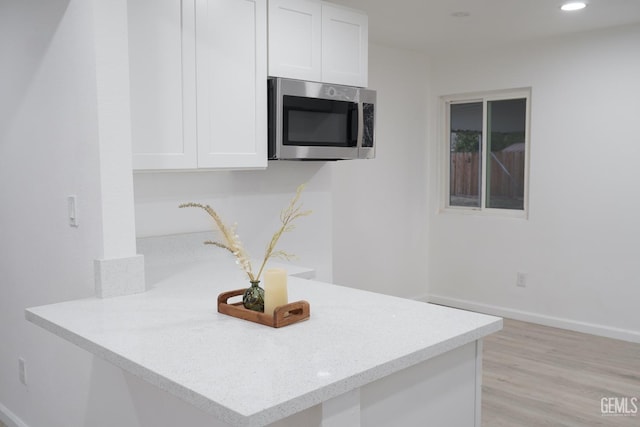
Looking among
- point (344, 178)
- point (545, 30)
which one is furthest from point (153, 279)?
point (545, 30)

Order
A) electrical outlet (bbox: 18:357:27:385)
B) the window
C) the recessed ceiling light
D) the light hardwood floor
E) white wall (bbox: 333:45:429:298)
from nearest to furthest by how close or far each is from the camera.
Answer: electrical outlet (bbox: 18:357:27:385)
the light hardwood floor
the recessed ceiling light
white wall (bbox: 333:45:429:298)
the window

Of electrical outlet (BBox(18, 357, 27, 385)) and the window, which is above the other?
the window

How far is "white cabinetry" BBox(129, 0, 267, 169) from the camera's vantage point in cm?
247

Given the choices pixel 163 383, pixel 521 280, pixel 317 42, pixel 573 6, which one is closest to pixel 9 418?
pixel 163 383

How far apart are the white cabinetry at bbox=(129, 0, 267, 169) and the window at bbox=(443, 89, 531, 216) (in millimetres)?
2923

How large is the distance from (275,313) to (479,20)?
3073 mm

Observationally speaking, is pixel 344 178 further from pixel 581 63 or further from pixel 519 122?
pixel 581 63

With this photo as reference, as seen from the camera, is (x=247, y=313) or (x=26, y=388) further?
(x=26, y=388)

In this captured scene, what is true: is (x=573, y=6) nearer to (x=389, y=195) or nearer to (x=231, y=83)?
(x=389, y=195)

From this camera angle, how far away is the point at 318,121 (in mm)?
3127

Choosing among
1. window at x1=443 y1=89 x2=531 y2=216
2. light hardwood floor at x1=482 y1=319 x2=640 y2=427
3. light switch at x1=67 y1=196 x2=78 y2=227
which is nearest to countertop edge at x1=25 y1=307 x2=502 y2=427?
light switch at x1=67 y1=196 x2=78 y2=227

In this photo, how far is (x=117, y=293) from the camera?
84.7 inches

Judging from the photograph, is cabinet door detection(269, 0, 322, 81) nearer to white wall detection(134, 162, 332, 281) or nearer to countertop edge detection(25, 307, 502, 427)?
white wall detection(134, 162, 332, 281)

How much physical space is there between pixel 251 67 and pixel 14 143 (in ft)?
3.84
